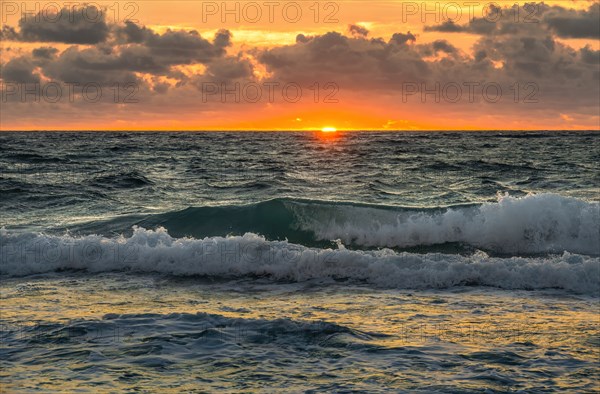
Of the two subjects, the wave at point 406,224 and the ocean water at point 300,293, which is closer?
the ocean water at point 300,293

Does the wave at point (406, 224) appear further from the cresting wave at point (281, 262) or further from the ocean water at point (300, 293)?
the cresting wave at point (281, 262)

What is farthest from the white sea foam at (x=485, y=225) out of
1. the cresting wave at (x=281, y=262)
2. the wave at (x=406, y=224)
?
the cresting wave at (x=281, y=262)

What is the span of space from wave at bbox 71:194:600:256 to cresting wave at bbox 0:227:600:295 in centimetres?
Answer: 336

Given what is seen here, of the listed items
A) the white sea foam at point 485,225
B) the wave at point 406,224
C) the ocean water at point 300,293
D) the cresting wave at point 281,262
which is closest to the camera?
the ocean water at point 300,293

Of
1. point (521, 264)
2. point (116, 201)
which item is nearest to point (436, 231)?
point (521, 264)

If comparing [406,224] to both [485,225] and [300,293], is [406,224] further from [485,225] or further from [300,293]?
[300,293]

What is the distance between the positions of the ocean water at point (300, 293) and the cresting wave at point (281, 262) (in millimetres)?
42

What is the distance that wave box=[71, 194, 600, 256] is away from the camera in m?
17.7

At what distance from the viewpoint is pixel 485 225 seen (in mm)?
18188

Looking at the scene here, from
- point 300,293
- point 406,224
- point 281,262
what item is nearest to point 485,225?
point 406,224

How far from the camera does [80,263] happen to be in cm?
1496

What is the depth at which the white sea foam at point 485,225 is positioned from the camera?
17.5m

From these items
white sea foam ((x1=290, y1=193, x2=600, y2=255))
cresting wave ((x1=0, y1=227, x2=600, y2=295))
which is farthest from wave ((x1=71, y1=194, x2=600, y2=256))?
cresting wave ((x1=0, y1=227, x2=600, y2=295))

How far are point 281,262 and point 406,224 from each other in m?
5.91
